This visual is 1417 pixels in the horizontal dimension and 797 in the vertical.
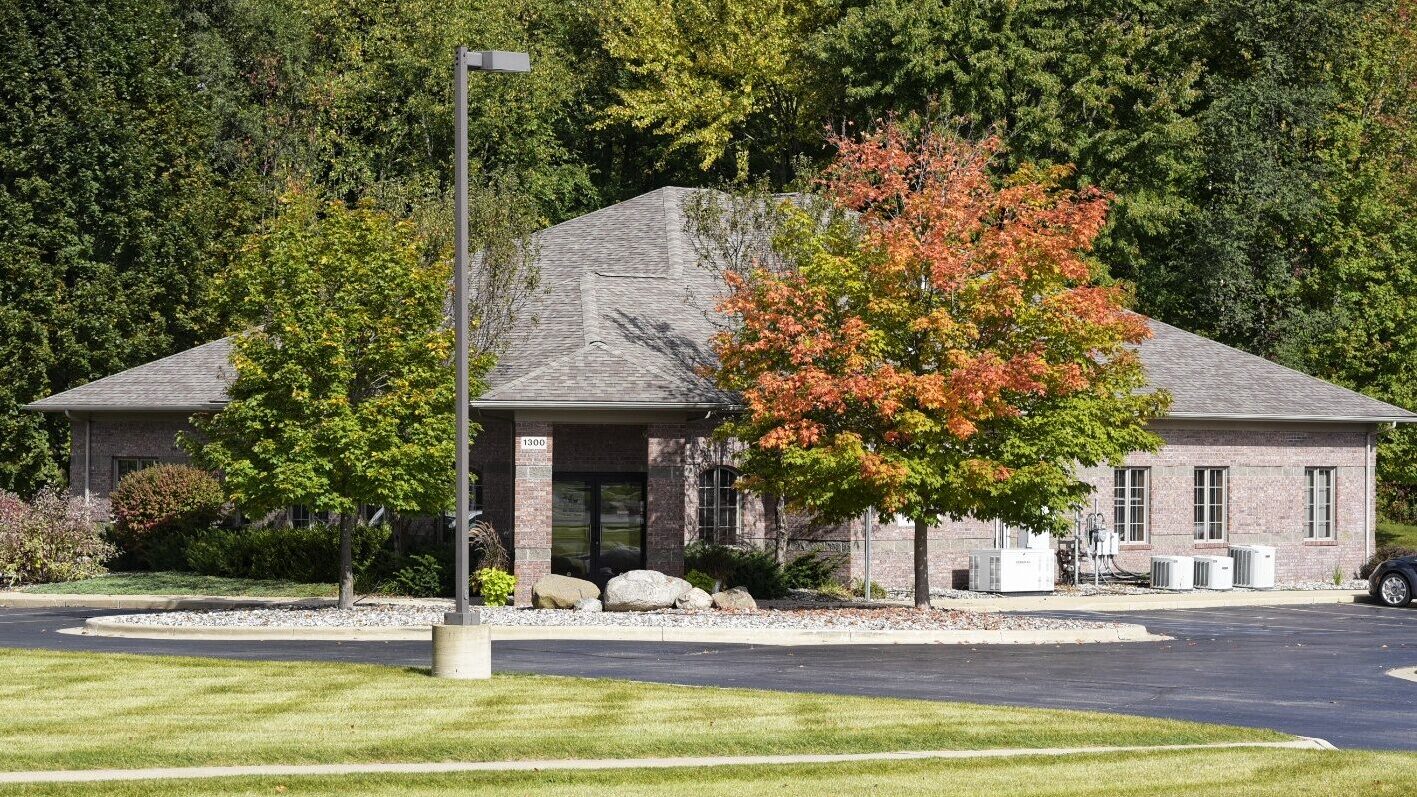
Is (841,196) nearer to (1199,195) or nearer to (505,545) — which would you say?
(505,545)

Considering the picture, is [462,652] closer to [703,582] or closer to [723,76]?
[703,582]

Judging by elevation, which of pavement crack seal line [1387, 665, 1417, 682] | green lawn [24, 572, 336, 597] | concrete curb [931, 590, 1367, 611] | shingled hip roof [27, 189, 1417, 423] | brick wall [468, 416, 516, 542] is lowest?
concrete curb [931, 590, 1367, 611]

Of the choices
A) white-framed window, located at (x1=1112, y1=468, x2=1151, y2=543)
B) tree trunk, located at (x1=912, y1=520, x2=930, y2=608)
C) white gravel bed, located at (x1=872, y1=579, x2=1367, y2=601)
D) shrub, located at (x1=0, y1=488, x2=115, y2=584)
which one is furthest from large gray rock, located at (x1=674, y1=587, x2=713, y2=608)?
shrub, located at (x1=0, y1=488, x2=115, y2=584)

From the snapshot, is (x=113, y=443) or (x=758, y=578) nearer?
(x=758, y=578)

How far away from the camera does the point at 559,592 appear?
1198 inches

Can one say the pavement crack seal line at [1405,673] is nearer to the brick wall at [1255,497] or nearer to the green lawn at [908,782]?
the green lawn at [908,782]

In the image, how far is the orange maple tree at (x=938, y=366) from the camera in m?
28.3

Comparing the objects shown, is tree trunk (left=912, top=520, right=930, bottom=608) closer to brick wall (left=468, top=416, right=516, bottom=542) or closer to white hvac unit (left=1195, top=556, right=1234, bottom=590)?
brick wall (left=468, top=416, right=516, bottom=542)

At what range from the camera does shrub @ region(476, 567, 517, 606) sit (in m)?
30.6

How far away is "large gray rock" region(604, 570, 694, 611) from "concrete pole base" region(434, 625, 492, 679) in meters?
9.74

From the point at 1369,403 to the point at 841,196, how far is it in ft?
59.4

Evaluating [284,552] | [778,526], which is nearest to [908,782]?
[778,526]

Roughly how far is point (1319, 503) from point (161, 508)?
2674 centimetres

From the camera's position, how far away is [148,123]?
4841cm
